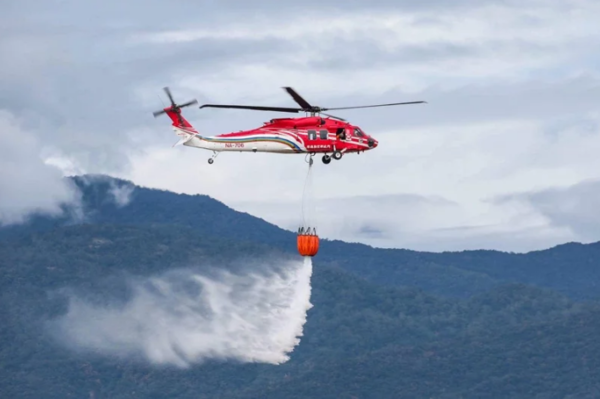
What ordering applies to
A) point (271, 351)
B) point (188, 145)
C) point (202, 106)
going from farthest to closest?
1. point (271, 351)
2. point (188, 145)
3. point (202, 106)

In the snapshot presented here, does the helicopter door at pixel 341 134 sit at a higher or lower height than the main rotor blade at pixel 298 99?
lower

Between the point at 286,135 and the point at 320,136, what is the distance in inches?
110

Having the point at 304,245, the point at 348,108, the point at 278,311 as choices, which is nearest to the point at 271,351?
the point at 278,311

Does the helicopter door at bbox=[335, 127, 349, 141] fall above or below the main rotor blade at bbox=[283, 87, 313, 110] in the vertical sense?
below

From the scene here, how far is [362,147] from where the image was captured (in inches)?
4801

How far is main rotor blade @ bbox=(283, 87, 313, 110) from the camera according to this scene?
11900 cm

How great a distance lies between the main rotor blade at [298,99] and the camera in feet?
390

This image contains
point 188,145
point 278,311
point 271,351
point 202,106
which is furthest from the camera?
point 278,311

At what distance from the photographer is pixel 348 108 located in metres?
115

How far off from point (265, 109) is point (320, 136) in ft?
20.2

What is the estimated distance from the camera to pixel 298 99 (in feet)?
399

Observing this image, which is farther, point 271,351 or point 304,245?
point 271,351

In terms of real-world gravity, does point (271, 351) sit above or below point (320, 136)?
below

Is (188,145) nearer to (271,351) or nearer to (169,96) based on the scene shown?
(169,96)
